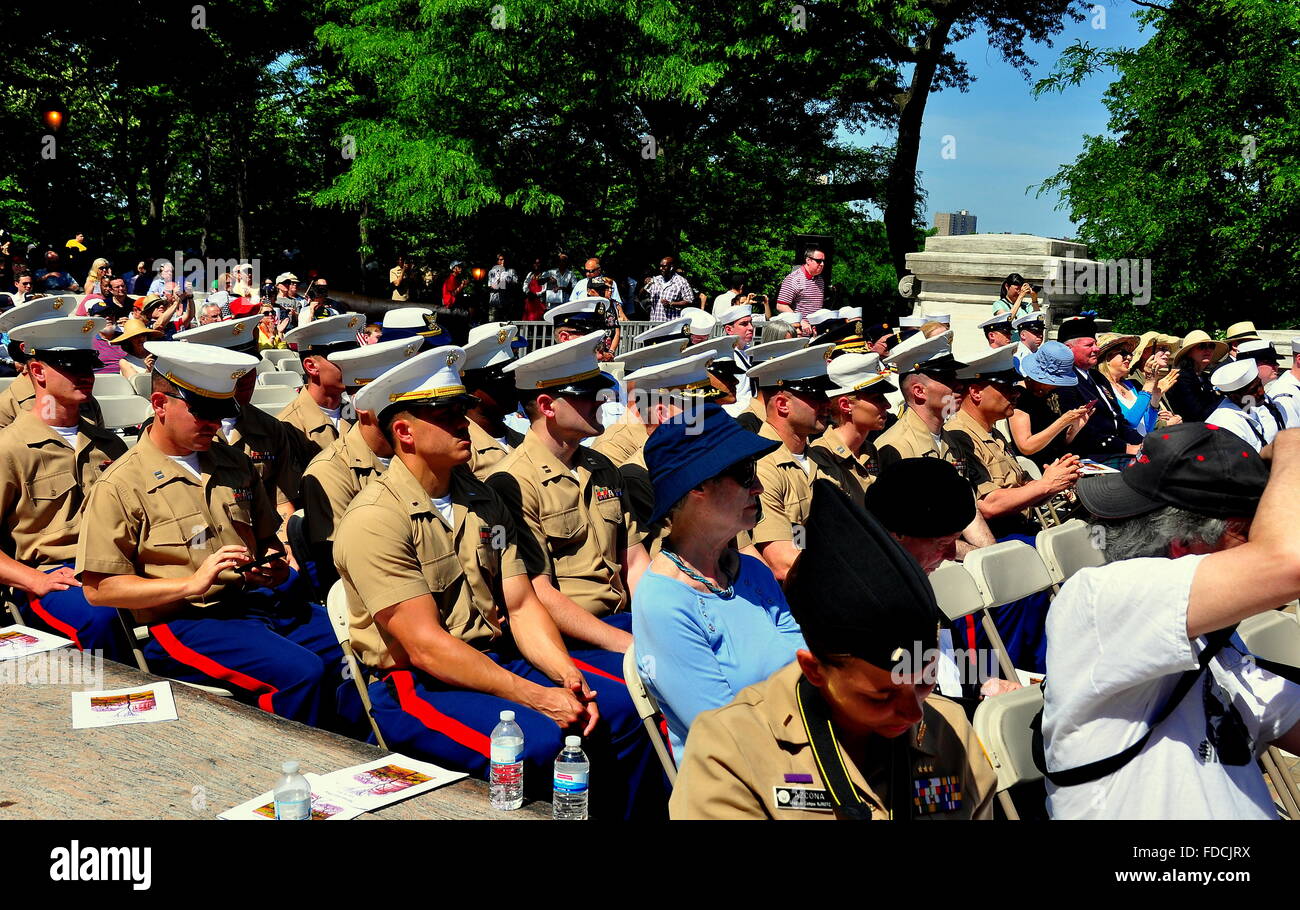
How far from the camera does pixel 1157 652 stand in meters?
2.25

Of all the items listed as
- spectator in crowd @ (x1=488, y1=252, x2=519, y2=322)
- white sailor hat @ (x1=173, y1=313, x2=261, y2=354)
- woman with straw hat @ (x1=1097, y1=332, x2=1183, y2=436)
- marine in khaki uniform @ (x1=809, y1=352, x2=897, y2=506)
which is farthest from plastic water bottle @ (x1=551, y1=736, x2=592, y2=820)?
spectator in crowd @ (x1=488, y1=252, x2=519, y2=322)

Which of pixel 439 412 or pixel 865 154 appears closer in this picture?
pixel 439 412

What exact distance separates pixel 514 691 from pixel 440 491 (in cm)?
87

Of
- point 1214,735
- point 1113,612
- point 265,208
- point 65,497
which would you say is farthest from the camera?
point 265,208

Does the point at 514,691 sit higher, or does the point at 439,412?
the point at 439,412

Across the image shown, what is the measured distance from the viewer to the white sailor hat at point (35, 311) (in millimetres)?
6234

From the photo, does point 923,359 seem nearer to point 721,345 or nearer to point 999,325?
point 721,345

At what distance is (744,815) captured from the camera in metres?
2.08

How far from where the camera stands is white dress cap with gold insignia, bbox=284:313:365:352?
7285 mm

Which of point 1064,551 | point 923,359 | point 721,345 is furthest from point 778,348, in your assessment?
point 1064,551

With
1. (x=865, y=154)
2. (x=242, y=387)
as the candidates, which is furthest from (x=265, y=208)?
(x=242, y=387)

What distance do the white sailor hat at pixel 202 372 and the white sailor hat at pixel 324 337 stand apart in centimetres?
248

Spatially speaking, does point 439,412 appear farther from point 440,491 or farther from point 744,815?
point 744,815

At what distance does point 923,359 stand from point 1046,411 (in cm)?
207
